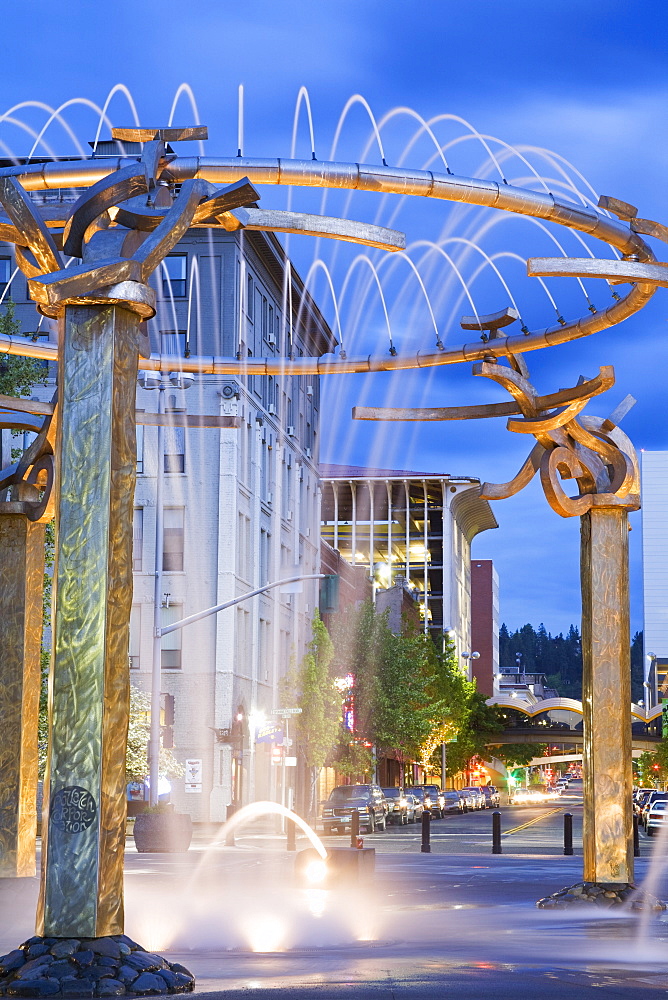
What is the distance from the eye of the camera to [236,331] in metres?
62.7

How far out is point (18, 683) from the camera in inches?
629

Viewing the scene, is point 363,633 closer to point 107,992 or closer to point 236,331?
point 236,331

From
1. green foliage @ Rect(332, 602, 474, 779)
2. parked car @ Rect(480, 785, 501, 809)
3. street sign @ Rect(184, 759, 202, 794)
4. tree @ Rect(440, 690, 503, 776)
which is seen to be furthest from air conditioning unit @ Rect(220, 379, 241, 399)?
tree @ Rect(440, 690, 503, 776)

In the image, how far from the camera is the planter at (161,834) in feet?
121

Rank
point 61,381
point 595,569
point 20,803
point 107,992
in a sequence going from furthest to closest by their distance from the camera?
point 595,569 → point 20,803 → point 61,381 → point 107,992

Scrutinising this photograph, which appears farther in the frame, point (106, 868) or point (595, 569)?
point (595, 569)

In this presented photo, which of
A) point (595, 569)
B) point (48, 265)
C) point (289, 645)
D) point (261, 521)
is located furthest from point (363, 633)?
point (48, 265)

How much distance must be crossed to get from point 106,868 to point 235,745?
4931 cm

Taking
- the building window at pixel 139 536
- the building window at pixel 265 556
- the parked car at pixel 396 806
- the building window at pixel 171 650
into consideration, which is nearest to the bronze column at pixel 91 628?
the building window at pixel 139 536

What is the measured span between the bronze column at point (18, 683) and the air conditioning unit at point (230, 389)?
45993mm

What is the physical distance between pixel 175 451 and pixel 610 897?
47.5 m

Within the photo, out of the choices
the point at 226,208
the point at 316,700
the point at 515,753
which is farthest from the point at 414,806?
the point at 515,753

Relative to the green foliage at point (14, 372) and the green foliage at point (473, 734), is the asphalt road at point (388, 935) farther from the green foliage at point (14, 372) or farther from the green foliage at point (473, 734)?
the green foliage at point (473, 734)

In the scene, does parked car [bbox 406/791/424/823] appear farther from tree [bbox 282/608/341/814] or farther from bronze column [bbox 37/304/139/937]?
bronze column [bbox 37/304/139/937]
